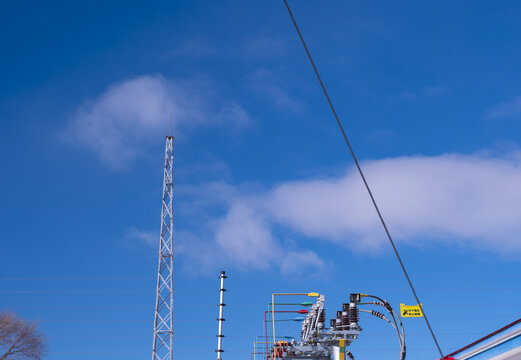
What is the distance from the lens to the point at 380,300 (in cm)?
2250

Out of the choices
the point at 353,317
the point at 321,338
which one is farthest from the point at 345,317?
the point at 321,338

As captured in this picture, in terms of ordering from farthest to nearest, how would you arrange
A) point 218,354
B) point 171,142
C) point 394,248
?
point 171,142
point 218,354
point 394,248

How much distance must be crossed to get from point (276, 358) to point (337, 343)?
3.41 meters

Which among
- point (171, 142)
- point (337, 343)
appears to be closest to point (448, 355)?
point (337, 343)

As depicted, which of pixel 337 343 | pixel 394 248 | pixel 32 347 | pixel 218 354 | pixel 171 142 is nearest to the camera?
pixel 394 248

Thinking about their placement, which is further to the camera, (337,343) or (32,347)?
(32,347)

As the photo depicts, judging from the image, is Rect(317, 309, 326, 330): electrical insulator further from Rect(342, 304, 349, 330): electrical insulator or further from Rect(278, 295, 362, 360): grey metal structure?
Rect(342, 304, 349, 330): electrical insulator

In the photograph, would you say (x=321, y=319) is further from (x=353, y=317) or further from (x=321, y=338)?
(x=353, y=317)

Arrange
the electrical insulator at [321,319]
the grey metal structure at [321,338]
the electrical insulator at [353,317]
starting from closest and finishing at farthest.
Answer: the electrical insulator at [353,317], the grey metal structure at [321,338], the electrical insulator at [321,319]

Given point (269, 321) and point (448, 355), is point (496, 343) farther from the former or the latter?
point (269, 321)

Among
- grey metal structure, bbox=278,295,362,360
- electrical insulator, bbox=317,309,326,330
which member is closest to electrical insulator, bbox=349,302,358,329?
grey metal structure, bbox=278,295,362,360

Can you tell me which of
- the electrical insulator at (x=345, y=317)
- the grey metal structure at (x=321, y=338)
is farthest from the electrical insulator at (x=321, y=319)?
the electrical insulator at (x=345, y=317)

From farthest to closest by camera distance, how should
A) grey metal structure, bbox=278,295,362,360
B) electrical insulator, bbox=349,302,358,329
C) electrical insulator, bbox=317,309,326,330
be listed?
electrical insulator, bbox=317,309,326,330 → grey metal structure, bbox=278,295,362,360 → electrical insulator, bbox=349,302,358,329

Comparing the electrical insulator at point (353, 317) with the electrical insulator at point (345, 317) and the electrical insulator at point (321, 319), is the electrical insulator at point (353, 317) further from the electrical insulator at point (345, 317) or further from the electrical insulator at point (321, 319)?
the electrical insulator at point (321, 319)
